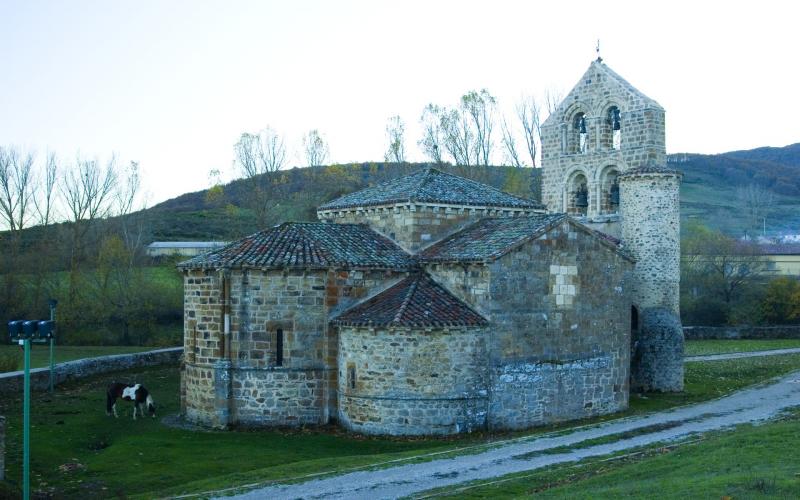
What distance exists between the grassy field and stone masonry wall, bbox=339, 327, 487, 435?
1.58ft

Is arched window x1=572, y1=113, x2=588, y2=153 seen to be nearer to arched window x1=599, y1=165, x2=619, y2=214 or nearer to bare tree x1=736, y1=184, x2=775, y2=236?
arched window x1=599, y1=165, x2=619, y2=214

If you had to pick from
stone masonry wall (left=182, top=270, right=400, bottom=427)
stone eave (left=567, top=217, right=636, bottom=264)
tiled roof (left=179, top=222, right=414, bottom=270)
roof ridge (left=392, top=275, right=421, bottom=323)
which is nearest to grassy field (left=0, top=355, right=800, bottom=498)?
stone masonry wall (left=182, top=270, right=400, bottom=427)

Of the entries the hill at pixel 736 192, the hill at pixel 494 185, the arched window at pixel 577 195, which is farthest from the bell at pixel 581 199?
the hill at pixel 736 192

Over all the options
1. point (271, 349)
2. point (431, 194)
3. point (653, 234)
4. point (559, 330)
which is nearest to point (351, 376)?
point (271, 349)

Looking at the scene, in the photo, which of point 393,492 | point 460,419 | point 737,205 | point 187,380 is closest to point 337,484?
point 393,492

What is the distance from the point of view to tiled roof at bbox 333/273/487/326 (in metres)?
20.4

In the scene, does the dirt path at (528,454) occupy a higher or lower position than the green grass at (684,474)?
lower

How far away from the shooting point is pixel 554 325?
2227 centimetres

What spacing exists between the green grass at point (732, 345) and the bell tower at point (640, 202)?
1476 centimetres

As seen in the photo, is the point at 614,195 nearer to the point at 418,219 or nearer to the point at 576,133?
the point at 576,133

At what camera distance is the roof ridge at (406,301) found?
20.3 metres

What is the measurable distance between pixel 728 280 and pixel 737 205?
66294 millimetres

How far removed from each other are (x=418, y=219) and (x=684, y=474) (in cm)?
1167

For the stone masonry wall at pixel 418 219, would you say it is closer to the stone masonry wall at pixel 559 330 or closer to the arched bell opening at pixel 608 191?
the stone masonry wall at pixel 559 330
